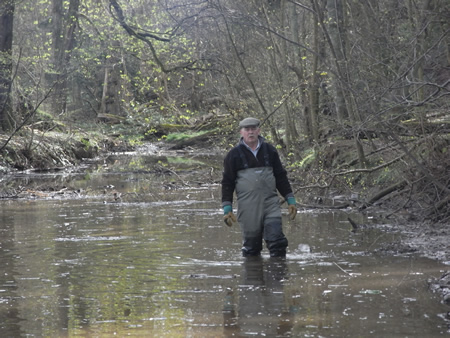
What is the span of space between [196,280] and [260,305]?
146 centimetres

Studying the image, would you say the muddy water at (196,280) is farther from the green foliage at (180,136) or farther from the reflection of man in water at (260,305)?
the green foliage at (180,136)

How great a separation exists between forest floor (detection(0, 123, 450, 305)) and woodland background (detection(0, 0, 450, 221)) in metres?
0.09

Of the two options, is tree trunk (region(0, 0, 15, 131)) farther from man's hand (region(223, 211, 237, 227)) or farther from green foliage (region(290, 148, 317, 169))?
man's hand (region(223, 211, 237, 227))

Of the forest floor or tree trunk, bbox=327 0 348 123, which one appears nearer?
the forest floor

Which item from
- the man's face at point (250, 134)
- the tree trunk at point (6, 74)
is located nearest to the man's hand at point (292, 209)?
the man's face at point (250, 134)

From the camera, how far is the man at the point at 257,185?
9367mm

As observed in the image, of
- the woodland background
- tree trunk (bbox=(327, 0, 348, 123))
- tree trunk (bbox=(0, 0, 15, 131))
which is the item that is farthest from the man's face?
tree trunk (bbox=(0, 0, 15, 131))

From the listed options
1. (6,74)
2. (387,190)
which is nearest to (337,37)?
(387,190)

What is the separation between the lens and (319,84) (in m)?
18.5

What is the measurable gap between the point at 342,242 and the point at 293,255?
120 centimetres

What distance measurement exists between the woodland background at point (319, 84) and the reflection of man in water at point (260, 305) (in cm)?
311

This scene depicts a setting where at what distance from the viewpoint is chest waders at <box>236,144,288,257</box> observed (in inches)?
369

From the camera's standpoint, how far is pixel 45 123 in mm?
29812

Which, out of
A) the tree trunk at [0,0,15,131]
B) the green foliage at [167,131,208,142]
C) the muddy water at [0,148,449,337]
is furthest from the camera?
the green foliage at [167,131,208,142]
